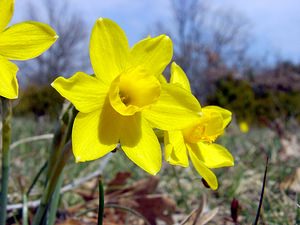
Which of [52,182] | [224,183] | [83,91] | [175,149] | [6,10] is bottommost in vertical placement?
[224,183]

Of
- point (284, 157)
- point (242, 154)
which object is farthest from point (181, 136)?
point (242, 154)

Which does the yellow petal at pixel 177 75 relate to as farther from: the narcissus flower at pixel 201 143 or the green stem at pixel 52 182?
the green stem at pixel 52 182

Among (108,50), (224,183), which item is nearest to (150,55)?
(108,50)

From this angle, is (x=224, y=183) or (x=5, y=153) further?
(x=224, y=183)

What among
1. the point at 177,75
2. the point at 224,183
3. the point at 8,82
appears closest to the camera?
the point at 8,82

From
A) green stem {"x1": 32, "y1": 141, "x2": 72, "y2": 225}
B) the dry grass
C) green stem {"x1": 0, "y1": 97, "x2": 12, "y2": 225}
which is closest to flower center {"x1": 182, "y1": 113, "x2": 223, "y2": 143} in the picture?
green stem {"x1": 32, "y1": 141, "x2": 72, "y2": 225}

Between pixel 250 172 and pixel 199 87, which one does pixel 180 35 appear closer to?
pixel 199 87

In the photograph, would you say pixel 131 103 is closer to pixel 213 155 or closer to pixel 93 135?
pixel 93 135

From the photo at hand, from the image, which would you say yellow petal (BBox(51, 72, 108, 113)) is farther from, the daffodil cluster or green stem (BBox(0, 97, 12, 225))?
green stem (BBox(0, 97, 12, 225))
